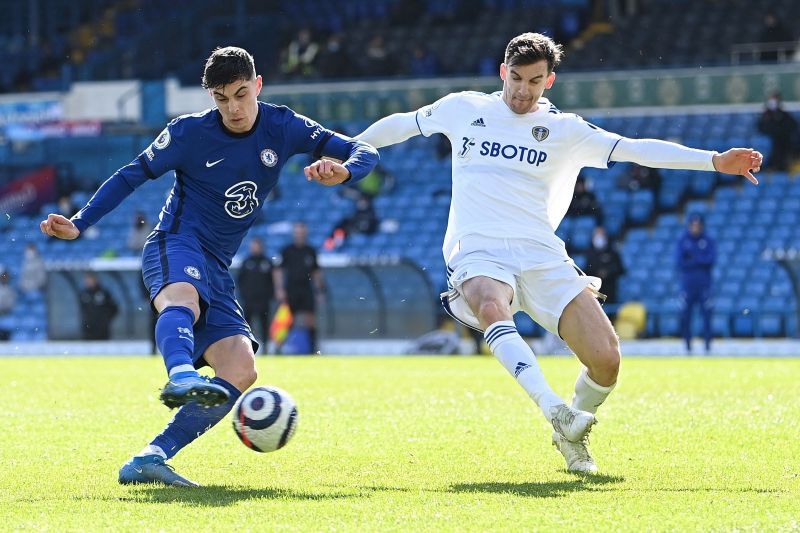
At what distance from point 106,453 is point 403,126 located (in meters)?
2.58

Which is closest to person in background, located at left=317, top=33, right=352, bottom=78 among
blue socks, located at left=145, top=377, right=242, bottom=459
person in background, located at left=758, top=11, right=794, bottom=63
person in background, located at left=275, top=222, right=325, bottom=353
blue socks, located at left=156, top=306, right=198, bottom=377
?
person in background, located at left=758, top=11, right=794, bottom=63

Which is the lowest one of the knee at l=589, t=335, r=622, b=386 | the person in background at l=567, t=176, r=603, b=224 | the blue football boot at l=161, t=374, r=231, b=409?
the person in background at l=567, t=176, r=603, b=224

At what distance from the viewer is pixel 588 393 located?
7820 mm

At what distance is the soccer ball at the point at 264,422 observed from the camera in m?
6.79

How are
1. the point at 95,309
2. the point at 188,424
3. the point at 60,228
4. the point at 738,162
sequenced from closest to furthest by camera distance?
the point at 60,228
the point at 188,424
the point at 738,162
the point at 95,309

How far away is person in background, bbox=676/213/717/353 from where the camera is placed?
2142 cm

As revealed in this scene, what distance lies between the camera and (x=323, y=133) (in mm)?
7582

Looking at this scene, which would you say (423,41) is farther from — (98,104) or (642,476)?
(642,476)

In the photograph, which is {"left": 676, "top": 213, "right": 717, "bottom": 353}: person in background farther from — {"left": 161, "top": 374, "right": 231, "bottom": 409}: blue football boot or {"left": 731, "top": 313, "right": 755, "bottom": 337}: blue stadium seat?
{"left": 161, "top": 374, "right": 231, "bottom": 409}: blue football boot

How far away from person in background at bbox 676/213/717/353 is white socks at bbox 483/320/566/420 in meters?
14.4

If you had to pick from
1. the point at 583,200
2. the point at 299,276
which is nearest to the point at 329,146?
the point at 299,276

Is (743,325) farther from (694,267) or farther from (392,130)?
(392,130)

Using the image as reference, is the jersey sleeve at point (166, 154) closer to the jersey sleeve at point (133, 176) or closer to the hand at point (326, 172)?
the jersey sleeve at point (133, 176)

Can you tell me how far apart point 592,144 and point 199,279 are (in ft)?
7.65
